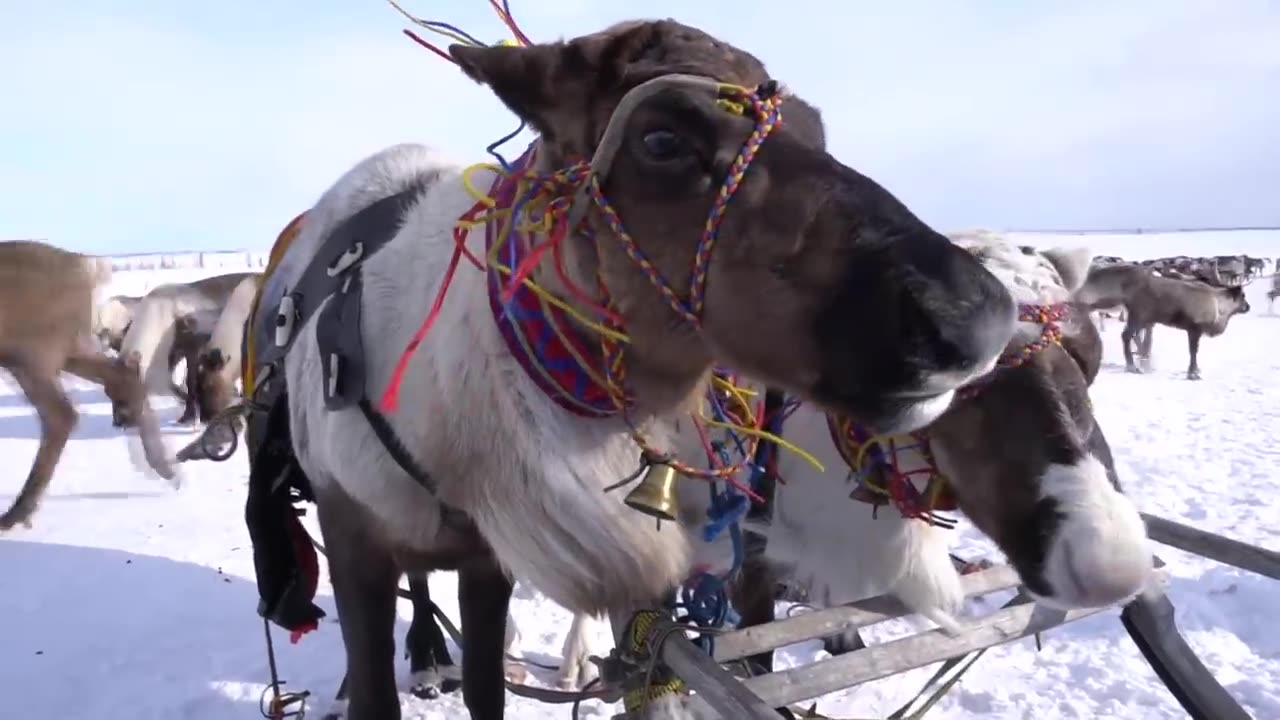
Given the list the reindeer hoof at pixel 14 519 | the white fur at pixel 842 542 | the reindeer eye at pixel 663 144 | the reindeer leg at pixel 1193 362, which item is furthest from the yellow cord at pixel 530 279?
the reindeer leg at pixel 1193 362

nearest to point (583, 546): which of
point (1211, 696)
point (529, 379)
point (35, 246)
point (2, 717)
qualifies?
point (529, 379)

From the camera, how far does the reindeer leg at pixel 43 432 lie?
5719 mm

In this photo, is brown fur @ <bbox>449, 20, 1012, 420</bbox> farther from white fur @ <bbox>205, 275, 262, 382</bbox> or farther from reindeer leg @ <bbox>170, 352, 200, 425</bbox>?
reindeer leg @ <bbox>170, 352, 200, 425</bbox>

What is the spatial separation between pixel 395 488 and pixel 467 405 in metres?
0.32

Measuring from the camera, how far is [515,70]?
1451 mm

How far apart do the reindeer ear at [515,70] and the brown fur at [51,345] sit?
5985 millimetres

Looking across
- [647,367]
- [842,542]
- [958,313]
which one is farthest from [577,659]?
[958,313]

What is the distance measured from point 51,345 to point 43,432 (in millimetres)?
883

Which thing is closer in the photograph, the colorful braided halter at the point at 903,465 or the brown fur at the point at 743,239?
the brown fur at the point at 743,239

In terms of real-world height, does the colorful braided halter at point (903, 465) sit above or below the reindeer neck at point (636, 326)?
below

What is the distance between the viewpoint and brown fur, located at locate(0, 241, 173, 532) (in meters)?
6.27

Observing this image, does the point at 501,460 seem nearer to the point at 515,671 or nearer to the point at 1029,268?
the point at 1029,268

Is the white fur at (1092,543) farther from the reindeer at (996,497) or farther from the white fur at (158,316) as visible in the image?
the white fur at (158,316)

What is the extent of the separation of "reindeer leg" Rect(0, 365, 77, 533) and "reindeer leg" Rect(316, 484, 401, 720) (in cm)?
480
